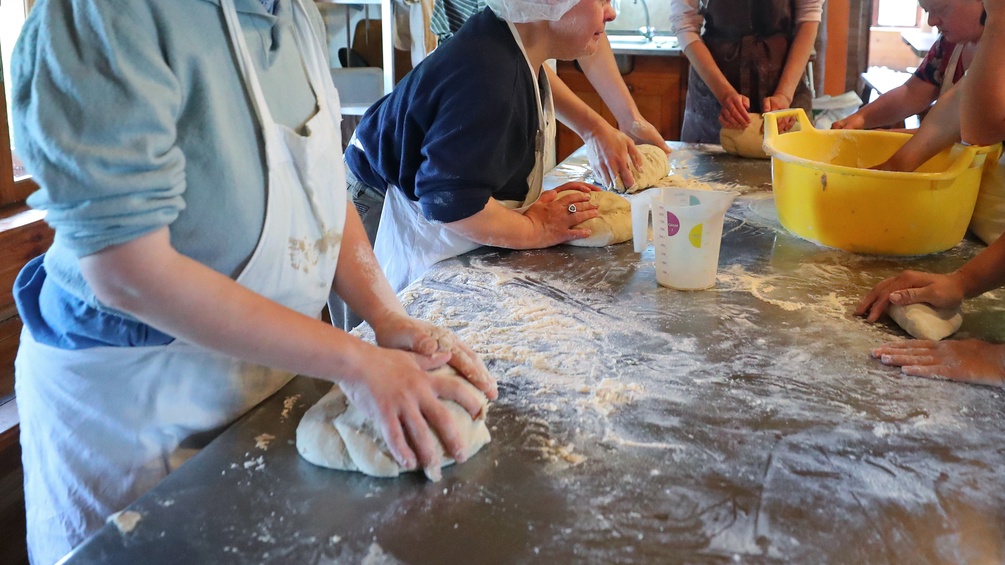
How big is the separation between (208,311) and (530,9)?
3.20ft

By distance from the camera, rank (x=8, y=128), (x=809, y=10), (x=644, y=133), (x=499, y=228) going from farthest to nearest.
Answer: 1. (x=809, y=10)
2. (x=644, y=133)
3. (x=8, y=128)
4. (x=499, y=228)

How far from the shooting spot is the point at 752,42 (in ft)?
9.52

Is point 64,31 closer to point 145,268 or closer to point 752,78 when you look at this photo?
point 145,268

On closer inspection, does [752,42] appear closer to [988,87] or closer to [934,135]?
[934,135]

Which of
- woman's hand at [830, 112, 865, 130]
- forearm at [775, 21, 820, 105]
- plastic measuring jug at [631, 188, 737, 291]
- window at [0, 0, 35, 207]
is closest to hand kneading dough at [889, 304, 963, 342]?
plastic measuring jug at [631, 188, 737, 291]

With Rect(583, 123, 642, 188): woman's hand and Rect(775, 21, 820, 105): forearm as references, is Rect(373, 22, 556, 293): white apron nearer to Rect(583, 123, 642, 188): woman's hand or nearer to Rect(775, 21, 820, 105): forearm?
Rect(583, 123, 642, 188): woman's hand

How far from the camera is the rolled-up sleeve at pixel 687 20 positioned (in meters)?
2.86

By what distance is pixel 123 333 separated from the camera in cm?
90

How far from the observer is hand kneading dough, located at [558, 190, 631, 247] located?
1.62 m

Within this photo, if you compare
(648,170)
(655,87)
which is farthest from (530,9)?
(655,87)

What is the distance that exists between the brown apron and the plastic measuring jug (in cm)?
163

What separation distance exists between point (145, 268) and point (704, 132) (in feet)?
8.98

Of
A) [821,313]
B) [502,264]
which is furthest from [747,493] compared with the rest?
[502,264]

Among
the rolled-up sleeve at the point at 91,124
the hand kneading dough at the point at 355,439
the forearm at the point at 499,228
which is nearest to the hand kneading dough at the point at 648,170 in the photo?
the forearm at the point at 499,228
